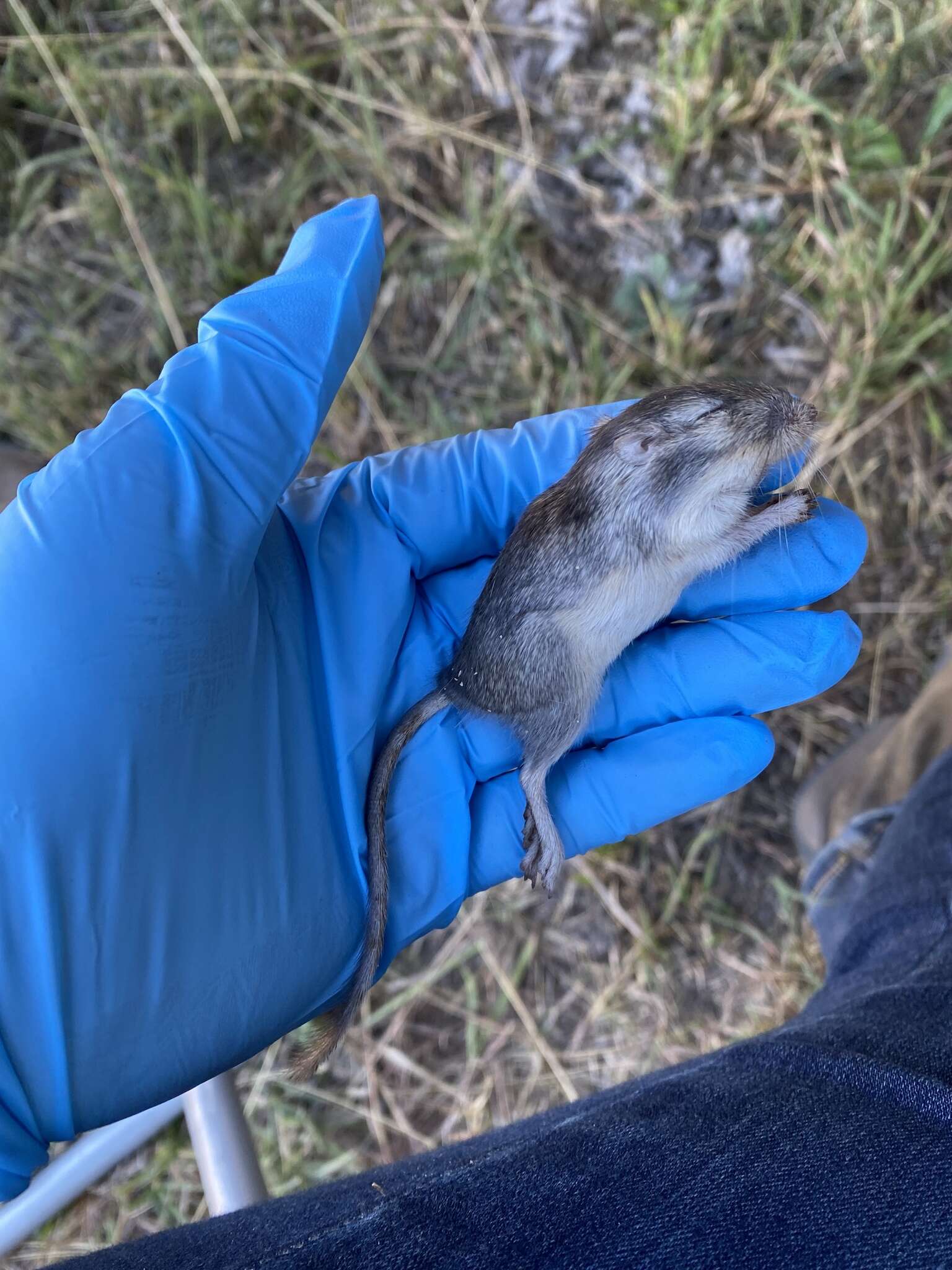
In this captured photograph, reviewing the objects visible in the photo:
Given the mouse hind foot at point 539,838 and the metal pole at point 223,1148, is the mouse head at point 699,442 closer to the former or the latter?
the mouse hind foot at point 539,838

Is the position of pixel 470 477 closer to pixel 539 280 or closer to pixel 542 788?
pixel 542 788

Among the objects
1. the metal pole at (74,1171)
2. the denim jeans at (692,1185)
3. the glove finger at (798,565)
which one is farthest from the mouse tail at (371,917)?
the glove finger at (798,565)

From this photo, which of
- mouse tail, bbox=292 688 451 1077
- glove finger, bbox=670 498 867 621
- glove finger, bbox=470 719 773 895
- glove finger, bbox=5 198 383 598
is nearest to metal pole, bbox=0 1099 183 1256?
mouse tail, bbox=292 688 451 1077

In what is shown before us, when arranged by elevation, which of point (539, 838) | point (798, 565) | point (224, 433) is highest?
point (224, 433)

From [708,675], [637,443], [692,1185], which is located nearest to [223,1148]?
[692,1185]

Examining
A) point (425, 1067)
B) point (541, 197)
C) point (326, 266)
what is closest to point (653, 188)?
point (541, 197)

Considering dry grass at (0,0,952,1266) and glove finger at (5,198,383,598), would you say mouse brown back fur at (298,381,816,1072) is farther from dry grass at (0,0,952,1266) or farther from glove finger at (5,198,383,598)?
dry grass at (0,0,952,1266)
